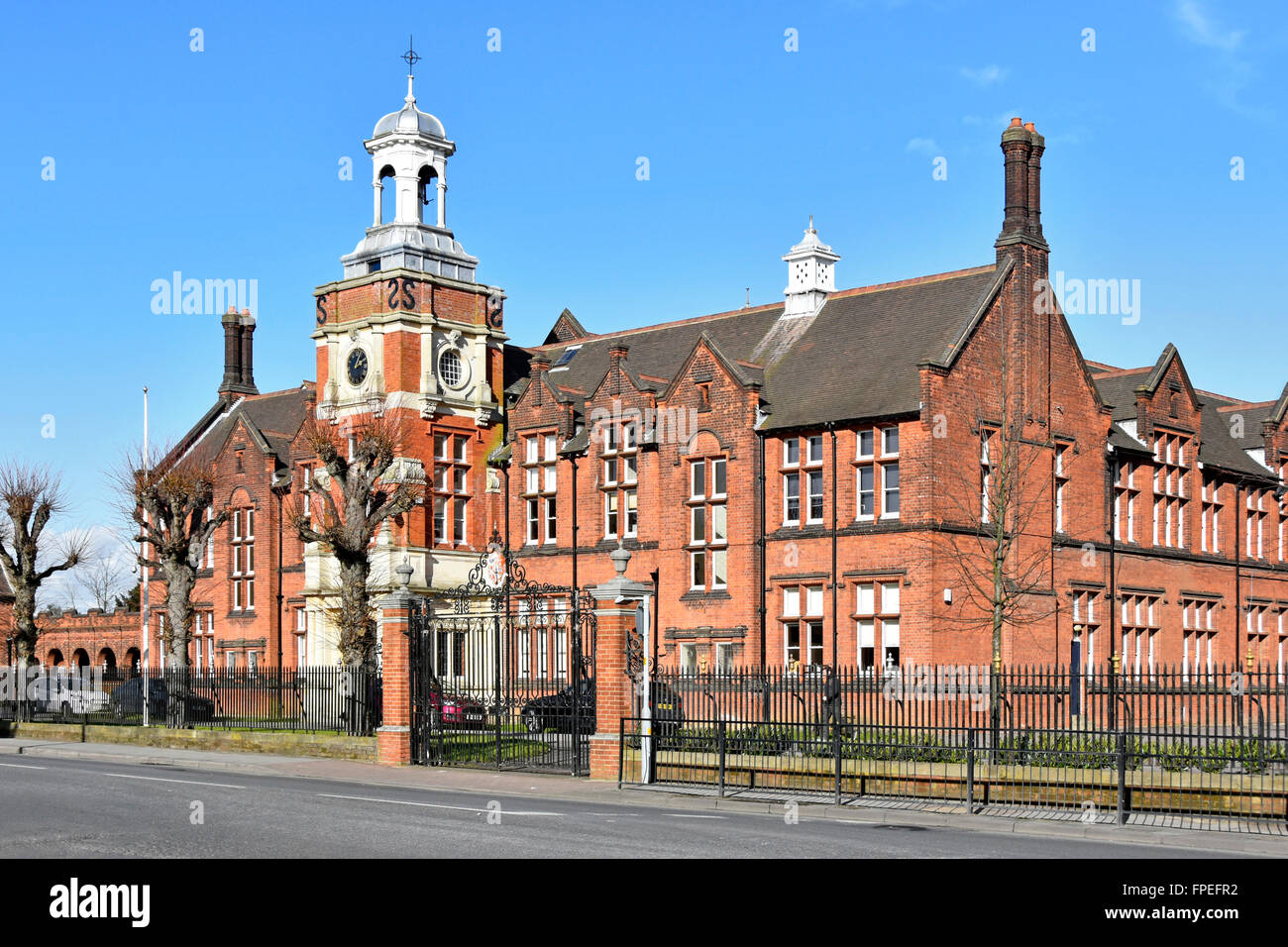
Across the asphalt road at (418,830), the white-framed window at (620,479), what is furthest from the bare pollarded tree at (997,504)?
the asphalt road at (418,830)

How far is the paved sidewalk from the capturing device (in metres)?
17.9

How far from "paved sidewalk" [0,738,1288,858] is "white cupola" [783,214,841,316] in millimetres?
21563

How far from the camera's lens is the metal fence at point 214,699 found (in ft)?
107

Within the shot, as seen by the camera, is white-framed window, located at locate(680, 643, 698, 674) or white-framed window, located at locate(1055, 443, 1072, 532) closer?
white-framed window, located at locate(1055, 443, 1072, 532)

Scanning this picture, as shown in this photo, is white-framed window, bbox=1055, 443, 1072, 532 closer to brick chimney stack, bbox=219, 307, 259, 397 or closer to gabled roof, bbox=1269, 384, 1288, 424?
gabled roof, bbox=1269, 384, 1288, 424

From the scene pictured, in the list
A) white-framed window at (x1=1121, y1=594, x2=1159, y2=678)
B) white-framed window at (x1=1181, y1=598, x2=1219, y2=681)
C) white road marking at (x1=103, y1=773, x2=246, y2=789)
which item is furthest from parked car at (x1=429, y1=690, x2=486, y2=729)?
white-framed window at (x1=1181, y1=598, x2=1219, y2=681)

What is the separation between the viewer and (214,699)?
38.4 meters

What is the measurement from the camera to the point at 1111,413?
44.2 meters

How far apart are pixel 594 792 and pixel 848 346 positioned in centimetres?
2130

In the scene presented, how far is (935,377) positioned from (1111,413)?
9448 mm

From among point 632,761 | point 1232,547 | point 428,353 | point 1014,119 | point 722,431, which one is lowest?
point 632,761

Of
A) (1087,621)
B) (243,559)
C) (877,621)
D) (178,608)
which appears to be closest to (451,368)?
(178,608)
